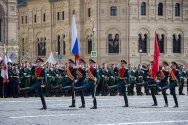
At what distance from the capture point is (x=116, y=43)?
69250 millimetres

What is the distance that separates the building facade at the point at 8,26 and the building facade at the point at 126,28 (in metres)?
14.9

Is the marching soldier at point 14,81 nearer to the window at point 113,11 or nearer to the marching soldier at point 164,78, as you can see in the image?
the marching soldier at point 164,78

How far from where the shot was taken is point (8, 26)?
51.5 metres

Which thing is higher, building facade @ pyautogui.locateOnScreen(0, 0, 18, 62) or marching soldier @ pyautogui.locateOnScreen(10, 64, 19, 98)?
building facade @ pyautogui.locateOnScreen(0, 0, 18, 62)

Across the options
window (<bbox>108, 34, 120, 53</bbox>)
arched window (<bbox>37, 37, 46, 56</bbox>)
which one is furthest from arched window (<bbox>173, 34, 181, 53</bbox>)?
arched window (<bbox>37, 37, 46, 56</bbox>)

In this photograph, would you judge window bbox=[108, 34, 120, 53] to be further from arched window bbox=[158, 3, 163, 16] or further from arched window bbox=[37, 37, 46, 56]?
arched window bbox=[37, 37, 46, 56]

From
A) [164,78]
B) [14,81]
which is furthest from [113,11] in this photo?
[164,78]

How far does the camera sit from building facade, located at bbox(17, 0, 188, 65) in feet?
224

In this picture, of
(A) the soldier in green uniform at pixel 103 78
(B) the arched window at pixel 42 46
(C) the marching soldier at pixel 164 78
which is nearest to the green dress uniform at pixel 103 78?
(A) the soldier in green uniform at pixel 103 78

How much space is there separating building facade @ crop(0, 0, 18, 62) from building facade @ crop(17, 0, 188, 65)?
1493 cm

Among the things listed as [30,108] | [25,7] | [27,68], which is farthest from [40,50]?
[30,108]

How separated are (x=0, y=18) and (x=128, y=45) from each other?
20871 millimetres

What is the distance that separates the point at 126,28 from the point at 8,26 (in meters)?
20.2

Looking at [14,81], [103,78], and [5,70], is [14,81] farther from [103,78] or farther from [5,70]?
[103,78]
